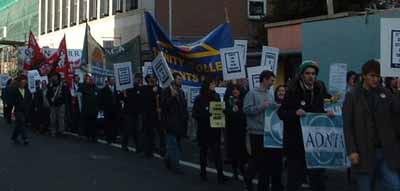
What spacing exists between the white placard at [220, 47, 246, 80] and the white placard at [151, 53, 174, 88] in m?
1.13

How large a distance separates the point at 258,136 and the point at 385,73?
96.0 inches

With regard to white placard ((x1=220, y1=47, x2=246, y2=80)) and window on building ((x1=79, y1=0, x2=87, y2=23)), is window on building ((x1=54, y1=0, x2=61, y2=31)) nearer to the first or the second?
window on building ((x1=79, y1=0, x2=87, y2=23))

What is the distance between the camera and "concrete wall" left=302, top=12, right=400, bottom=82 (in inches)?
731

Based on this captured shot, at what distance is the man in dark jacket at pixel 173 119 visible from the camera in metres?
12.6

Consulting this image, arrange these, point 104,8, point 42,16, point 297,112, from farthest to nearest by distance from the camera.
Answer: point 42,16, point 104,8, point 297,112

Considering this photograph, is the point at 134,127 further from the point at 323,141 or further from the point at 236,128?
the point at 323,141

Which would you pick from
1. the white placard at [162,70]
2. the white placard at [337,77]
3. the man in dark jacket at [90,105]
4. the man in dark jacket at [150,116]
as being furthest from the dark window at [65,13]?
the white placard at [337,77]

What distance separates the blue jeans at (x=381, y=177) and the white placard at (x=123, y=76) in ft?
37.3

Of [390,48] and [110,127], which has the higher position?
[390,48]

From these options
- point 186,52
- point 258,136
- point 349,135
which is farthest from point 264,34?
point 349,135

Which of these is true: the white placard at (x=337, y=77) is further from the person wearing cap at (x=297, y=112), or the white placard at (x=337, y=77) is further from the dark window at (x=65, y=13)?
the dark window at (x=65, y=13)

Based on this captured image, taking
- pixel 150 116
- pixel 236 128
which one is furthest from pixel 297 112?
pixel 150 116

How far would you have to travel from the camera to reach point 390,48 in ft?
26.0

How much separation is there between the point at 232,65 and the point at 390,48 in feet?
17.8
